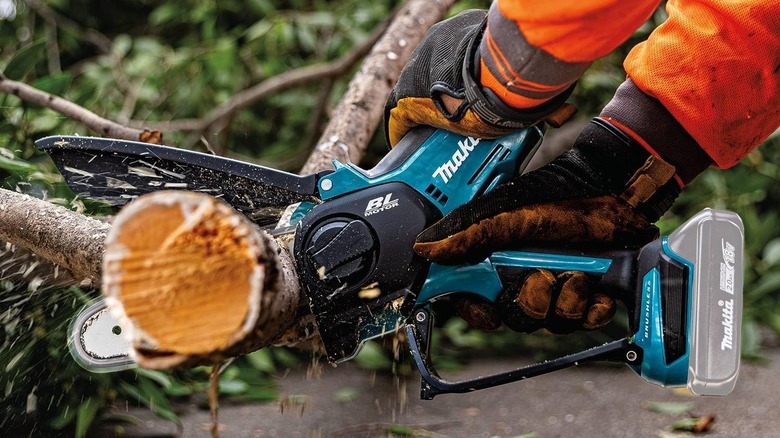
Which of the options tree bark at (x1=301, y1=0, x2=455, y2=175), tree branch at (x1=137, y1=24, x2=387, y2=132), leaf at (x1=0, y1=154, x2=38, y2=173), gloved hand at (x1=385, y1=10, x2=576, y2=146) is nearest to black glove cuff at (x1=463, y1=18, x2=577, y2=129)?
gloved hand at (x1=385, y1=10, x2=576, y2=146)

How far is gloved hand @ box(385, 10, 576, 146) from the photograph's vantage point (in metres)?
1.30

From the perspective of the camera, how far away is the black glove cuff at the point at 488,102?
4.22ft

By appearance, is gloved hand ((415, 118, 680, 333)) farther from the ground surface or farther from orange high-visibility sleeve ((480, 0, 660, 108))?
the ground surface

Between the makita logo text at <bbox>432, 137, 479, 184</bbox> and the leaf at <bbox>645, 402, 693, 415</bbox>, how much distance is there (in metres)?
1.28

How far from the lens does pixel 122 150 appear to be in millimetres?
1375

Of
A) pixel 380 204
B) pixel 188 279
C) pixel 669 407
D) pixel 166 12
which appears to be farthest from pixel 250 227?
pixel 166 12

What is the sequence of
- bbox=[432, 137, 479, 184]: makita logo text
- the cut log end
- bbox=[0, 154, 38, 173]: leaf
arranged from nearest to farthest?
the cut log end
bbox=[432, 137, 479, 184]: makita logo text
bbox=[0, 154, 38, 173]: leaf

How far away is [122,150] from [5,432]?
2.54 ft

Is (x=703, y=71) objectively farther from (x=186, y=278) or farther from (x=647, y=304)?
(x=186, y=278)

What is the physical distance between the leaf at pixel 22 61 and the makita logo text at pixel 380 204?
4.26ft

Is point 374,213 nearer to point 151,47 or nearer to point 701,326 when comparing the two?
point 701,326

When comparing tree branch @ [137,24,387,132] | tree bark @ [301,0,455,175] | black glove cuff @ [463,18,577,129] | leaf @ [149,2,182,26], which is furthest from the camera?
leaf @ [149,2,182,26]

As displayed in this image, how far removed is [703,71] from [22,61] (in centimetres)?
175

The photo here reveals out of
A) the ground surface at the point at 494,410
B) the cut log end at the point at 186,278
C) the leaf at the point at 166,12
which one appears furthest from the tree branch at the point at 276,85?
the cut log end at the point at 186,278
